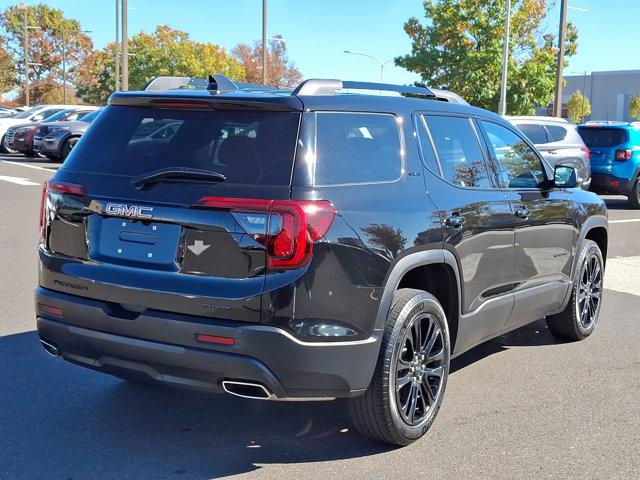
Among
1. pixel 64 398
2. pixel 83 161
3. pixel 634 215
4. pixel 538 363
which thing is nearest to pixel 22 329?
pixel 64 398

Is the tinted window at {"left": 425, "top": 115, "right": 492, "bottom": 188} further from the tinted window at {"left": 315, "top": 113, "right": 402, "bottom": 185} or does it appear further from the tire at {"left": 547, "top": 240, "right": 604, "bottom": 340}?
the tire at {"left": 547, "top": 240, "right": 604, "bottom": 340}

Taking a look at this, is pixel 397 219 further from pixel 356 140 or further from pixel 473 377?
pixel 473 377

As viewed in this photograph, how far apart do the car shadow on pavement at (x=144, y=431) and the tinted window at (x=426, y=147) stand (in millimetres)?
1513

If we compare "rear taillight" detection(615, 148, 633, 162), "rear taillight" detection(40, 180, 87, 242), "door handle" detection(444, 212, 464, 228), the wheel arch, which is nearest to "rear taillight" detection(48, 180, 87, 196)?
"rear taillight" detection(40, 180, 87, 242)

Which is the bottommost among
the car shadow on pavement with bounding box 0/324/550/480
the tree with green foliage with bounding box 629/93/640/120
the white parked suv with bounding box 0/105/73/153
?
the car shadow on pavement with bounding box 0/324/550/480

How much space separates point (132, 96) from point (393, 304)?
1737 millimetres

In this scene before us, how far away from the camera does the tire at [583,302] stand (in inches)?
245

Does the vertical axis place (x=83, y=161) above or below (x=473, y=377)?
above

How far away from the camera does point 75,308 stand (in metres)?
3.90

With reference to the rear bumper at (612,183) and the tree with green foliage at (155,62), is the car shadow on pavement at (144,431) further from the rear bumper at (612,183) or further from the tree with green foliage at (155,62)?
the tree with green foliage at (155,62)

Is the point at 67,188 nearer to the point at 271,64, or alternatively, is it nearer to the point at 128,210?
the point at 128,210

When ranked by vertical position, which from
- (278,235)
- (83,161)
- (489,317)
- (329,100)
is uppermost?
(329,100)

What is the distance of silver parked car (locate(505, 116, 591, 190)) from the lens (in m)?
15.6

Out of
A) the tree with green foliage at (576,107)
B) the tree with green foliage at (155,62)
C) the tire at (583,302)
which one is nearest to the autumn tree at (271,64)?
the tree with green foliage at (155,62)
